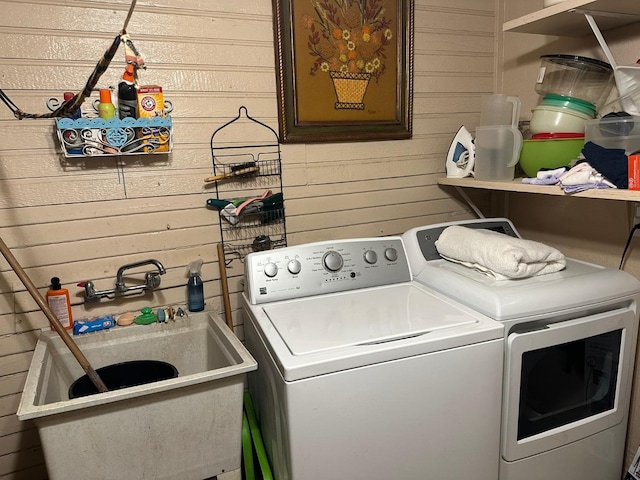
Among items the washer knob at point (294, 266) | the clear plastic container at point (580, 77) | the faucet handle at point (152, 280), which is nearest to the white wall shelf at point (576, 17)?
the clear plastic container at point (580, 77)

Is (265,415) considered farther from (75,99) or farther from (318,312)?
(75,99)

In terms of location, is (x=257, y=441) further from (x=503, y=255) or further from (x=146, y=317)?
(x=503, y=255)

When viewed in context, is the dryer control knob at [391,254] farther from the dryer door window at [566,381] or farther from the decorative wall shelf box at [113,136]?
the decorative wall shelf box at [113,136]

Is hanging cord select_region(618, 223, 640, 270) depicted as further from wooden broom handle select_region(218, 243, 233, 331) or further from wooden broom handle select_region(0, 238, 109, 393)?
wooden broom handle select_region(0, 238, 109, 393)

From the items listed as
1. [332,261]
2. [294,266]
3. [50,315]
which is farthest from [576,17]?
[50,315]

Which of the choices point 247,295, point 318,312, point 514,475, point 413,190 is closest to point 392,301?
point 318,312

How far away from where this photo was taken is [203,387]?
1243 millimetres

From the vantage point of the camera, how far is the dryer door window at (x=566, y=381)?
A: 4.33ft

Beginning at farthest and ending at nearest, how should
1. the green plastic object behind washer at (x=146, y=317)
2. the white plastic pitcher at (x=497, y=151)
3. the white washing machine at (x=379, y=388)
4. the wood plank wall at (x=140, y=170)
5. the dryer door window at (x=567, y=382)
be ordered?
the white plastic pitcher at (x=497, y=151) < the green plastic object behind washer at (x=146, y=317) < the wood plank wall at (x=140, y=170) < the dryer door window at (x=567, y=382) < the white washing machine at (x=379, y=388)

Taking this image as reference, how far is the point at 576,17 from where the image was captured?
153 cm

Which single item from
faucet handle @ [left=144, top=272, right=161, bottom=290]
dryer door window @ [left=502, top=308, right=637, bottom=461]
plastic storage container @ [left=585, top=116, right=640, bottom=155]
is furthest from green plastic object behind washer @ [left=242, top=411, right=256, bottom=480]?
plastic storage container @ [left=585, top=116, right=640, bottom=155]

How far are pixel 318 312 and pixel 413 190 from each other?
3.21 ft

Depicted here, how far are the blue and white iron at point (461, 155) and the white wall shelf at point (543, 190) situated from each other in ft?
0.16

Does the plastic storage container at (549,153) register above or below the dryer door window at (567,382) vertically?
above
